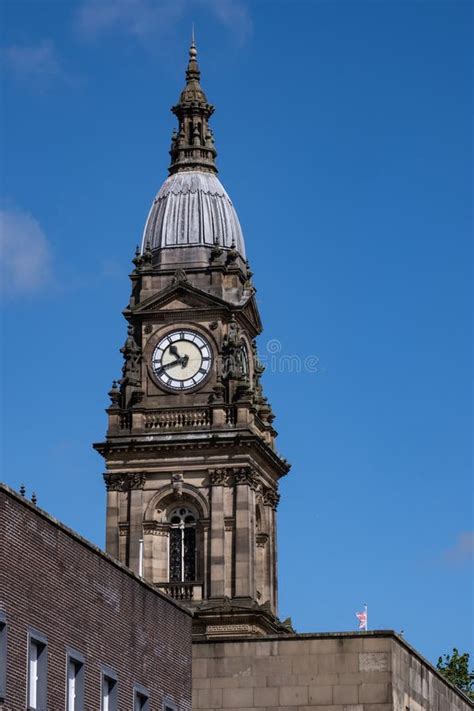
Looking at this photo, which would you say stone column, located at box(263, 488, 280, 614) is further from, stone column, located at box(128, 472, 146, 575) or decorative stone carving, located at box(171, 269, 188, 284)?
decorative stone carving, located at box(171, 269, 188, 284)

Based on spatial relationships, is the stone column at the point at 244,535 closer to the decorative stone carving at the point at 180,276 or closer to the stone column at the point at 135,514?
the stone column at the point at 135,514

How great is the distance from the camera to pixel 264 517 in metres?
131

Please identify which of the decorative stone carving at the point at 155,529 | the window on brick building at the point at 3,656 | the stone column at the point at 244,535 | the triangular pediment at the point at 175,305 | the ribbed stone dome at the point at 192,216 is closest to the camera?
the window on brick building at the point at 3,656

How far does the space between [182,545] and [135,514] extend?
294 cm

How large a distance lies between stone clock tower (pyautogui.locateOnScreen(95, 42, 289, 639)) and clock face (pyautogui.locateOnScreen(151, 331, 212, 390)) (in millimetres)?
54

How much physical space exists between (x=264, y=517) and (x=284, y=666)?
174ft

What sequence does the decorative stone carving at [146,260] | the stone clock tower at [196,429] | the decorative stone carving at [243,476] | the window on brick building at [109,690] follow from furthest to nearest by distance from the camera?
the decorative stone carving at [146,260]
the decorative stone carving at [243,476]
the stone clock tower at [196,429]
the window on brick building at [109,690]

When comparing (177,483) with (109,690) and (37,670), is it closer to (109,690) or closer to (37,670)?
(109,690)

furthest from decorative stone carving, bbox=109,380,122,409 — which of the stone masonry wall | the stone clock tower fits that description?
the stone masonry wall

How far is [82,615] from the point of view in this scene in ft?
210

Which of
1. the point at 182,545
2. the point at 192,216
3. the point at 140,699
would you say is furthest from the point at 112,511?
the point at 140,699

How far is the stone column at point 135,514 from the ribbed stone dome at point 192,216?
14.1 metres

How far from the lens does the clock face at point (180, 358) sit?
426ft

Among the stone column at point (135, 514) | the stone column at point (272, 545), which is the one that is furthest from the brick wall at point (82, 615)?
the stone column at point (272, 545)
